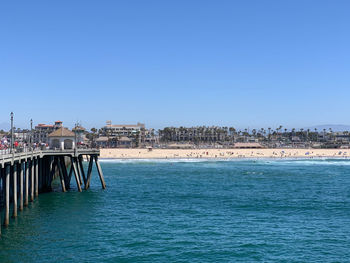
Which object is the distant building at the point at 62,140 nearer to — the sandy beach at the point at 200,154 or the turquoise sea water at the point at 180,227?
the turquoise sea water at the point at 180,227

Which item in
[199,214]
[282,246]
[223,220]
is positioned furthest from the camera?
[199,214]

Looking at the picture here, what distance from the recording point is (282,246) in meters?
26.3

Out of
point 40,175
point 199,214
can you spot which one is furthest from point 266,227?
point 40,175

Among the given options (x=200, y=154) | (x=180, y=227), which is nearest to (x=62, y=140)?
(x=180, y=227)

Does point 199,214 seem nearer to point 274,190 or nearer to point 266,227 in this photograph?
point 266,227

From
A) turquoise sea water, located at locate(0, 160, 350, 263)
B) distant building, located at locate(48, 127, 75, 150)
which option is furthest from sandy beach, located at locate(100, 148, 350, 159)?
turquoise sea water, located at locate(0, 160, 350, 263)

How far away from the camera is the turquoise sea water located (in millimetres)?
24656

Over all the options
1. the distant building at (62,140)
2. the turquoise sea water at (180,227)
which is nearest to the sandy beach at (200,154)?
the distant building at (62,140)

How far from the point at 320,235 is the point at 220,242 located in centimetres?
725

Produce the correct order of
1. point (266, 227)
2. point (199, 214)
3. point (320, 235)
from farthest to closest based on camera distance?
point (199, 214), point (266, 227), point (320, 235)

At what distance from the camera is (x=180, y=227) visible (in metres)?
31.0

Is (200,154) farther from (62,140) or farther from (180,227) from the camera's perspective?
(180,227)

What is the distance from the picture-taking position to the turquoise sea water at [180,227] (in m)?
24.7

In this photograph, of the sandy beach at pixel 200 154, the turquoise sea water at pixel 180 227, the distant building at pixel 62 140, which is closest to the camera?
the turquoise sea water at pixel 180 227
